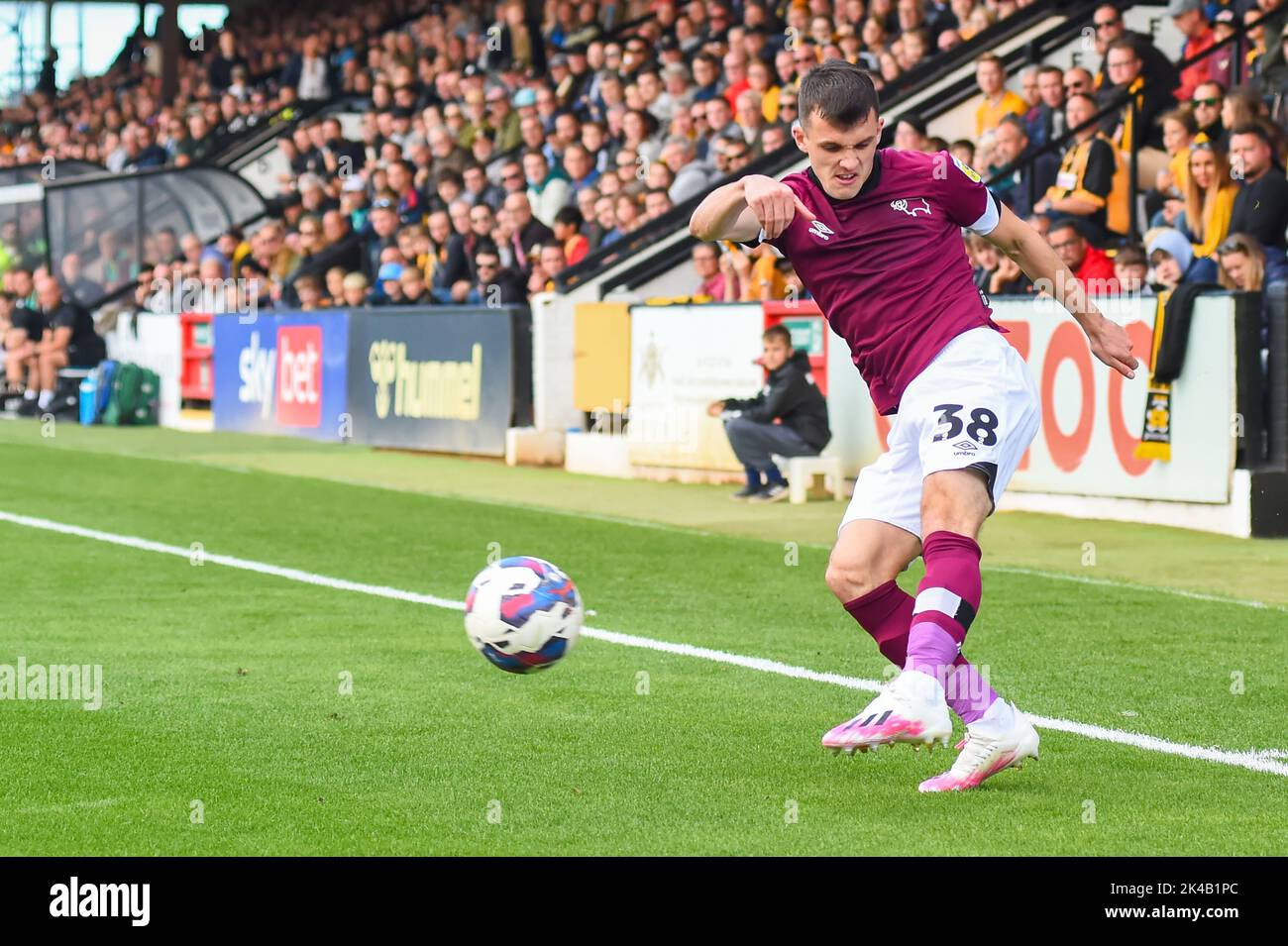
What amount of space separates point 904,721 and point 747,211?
152cm

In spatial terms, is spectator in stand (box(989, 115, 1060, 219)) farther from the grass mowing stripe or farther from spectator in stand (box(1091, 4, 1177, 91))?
the grass mowing stripe

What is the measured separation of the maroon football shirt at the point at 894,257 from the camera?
6324 millimetres

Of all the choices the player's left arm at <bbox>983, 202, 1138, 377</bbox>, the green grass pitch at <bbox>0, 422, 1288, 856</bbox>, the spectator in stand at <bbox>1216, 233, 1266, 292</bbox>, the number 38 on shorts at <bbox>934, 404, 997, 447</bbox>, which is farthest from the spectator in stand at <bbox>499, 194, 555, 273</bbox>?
the number 38 on shorts at <bbox>934, 404, 997, 447</bbox>

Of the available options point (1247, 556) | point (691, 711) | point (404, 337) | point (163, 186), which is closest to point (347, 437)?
point (404, 337)

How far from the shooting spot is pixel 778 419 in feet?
53.1

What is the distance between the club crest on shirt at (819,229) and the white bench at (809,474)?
9775 mm

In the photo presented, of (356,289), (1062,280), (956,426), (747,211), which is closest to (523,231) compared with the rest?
(356,289)

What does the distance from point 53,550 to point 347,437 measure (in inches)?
389

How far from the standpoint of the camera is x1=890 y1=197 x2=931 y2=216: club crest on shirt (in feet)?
20.9

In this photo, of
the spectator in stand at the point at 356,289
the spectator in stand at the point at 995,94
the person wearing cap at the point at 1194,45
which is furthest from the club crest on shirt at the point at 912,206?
the spectator in stand at the point at 356,289

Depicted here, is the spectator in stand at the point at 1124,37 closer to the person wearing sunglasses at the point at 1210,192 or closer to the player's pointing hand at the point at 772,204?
the person wearing sunglasses at the point at 1210,192
